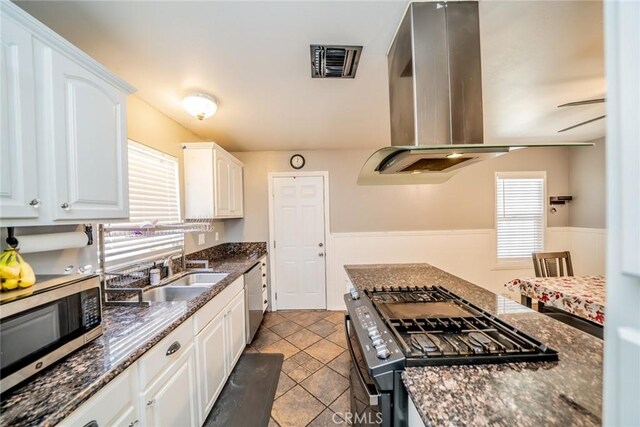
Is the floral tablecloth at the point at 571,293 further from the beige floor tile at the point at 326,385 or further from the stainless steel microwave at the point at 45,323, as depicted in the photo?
the stainless steel microwave at the point at 45,323

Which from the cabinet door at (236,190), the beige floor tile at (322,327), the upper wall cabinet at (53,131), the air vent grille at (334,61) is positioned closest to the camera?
the upper wall cabinet at (53,131)

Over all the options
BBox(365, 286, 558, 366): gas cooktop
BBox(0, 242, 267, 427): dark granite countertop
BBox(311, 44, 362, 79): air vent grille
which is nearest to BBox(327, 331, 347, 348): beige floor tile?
BBox(365, 286, 558, 366): gas cooktop

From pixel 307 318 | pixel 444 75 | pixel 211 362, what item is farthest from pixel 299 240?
pixel 444 75

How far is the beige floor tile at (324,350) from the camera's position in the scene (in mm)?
2391

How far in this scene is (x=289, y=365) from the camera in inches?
89.9

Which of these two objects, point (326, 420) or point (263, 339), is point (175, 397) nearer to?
point (326, 420)

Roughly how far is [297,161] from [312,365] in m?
2.64

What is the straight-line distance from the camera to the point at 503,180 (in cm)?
372

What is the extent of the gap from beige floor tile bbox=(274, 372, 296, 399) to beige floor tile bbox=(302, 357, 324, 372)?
0.67 feet

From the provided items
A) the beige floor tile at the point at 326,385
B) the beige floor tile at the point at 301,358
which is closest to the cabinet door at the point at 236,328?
the beige floor tile at the point at 301,358

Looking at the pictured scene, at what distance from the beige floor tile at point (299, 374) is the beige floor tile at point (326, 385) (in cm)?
5

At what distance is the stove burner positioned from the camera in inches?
34.4

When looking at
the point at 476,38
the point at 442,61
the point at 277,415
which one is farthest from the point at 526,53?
the point at 277,415

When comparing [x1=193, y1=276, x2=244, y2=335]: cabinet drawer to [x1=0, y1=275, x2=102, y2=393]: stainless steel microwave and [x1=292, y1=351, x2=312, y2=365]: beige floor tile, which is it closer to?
[x1=0, y1=275, x2=102, y2=393]: stainless steel microwave
